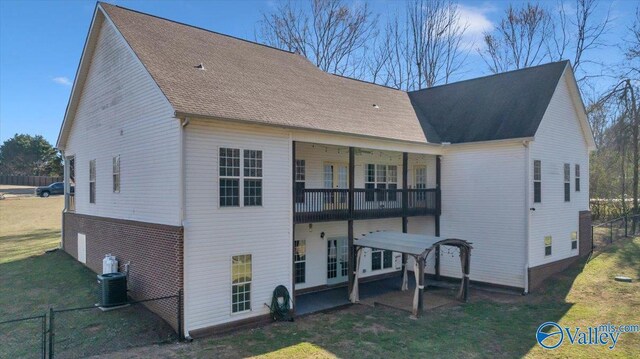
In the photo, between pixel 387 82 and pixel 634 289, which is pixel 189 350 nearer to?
pixel 634 289

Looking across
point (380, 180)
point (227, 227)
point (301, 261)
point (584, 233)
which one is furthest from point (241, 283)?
point (584, 233)

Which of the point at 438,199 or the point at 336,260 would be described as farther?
the point at 438,199

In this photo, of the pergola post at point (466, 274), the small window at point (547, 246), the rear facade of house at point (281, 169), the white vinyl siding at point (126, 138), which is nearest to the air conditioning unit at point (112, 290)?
the rear facade of house at point (281, 169)

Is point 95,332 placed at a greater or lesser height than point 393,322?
greater

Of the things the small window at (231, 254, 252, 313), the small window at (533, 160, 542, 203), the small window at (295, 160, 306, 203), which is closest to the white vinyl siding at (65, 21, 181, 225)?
the small window at (231, 254, 252, 313)

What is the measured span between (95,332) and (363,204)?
10028mm

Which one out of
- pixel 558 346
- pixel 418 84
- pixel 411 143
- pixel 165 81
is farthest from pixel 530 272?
pixel 418 84

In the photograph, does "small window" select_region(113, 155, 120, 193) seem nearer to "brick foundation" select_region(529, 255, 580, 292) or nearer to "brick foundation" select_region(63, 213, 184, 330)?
"brick foundation" select_region(63, 213, 184, 330)

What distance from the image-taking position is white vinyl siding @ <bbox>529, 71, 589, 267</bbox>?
17.0m

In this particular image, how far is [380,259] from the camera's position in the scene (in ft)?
62.7

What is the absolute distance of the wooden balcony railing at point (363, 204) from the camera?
14.5 meters

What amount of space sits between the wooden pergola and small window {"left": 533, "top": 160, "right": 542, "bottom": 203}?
412 cm

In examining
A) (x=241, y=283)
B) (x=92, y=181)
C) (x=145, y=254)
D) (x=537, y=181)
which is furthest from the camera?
(x=537, y=181)

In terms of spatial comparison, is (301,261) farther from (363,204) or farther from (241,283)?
(241,283)
